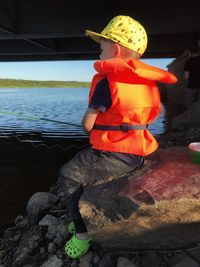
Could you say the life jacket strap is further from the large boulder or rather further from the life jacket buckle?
the large boulder

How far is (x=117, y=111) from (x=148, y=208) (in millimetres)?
1078

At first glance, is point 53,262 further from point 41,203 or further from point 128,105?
point 128,105

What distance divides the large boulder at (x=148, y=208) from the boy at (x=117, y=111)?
20 cm

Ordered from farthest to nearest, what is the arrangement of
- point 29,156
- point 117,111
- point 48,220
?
point 29,156 → point 48,220 → point 117,111

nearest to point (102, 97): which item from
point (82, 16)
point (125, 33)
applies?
point (125, 33)

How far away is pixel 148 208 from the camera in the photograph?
3.94 m

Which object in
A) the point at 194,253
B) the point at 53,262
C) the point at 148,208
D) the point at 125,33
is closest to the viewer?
the point at 148,208

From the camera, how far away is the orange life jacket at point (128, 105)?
4.10m

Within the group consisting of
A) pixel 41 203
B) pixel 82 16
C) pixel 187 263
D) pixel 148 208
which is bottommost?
pixel 41 203

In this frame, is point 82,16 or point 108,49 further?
point 82,16

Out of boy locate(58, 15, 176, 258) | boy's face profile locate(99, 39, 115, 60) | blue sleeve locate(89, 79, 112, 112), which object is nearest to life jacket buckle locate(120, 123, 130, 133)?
boy locate(58, 15, 176, 258)

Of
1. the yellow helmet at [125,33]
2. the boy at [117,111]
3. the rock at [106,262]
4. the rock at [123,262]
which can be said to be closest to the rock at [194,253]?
the rock at [123,262]

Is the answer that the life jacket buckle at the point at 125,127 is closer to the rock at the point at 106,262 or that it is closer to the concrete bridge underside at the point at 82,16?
the rock at the point at 106,262

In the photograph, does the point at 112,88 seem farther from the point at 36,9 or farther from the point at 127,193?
the point at 36,9
